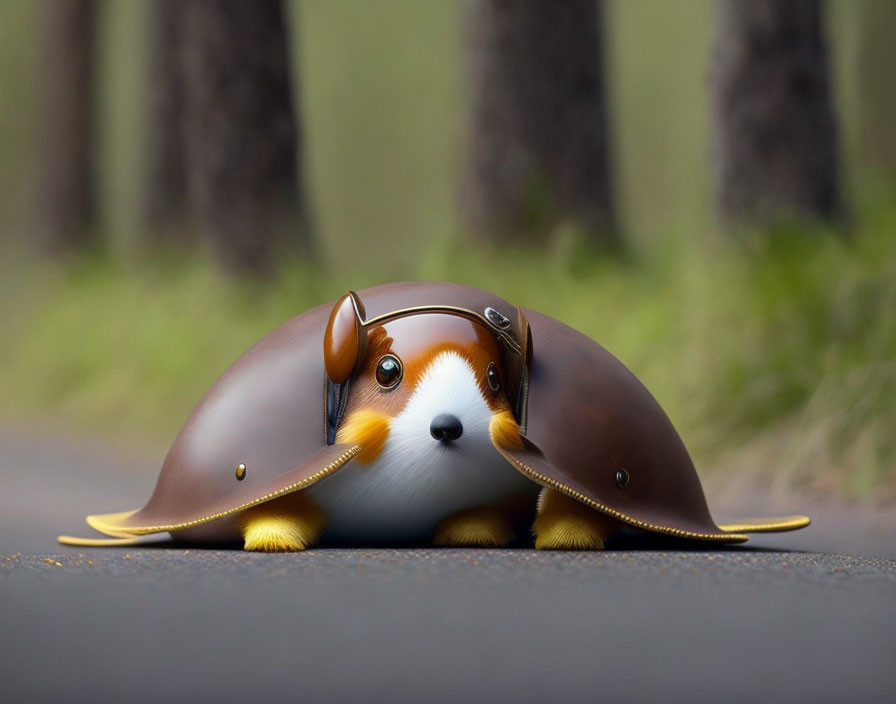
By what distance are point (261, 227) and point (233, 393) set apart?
6.68 meters

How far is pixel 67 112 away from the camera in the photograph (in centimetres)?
1644

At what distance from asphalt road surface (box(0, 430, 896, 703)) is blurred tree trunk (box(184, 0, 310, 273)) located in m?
6.87

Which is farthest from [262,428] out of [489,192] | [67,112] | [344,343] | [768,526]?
[67,112]

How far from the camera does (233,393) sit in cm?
450

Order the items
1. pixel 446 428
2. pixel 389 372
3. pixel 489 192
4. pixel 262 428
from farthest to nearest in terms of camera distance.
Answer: pixel 489 192
pixel 262 428
pixel 389 372
pixel 446 428

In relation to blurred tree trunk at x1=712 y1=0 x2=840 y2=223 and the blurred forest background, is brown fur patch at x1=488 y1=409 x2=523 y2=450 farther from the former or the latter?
blurred tree trunk at x1=712 y1=0 x2=840 y2=223

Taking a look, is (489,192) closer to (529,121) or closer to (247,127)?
(529,121)

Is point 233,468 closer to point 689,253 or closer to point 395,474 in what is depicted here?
point 395,474

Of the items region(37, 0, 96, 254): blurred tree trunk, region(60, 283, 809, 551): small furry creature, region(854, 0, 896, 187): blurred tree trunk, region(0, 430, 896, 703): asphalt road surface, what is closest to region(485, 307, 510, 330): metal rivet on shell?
region(60, 283, 809, 551): small furry creature

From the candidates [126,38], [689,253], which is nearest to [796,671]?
[689,253]

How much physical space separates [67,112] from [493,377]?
1326cm

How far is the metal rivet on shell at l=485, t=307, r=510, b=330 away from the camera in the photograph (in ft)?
14.3

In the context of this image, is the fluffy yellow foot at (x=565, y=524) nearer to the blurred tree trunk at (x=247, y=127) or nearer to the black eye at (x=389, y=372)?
the black eye at (x=389, y=372)

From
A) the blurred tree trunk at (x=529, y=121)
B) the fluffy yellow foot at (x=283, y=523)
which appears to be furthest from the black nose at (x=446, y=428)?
the blurred tree trunk at (x=529, y=121)
